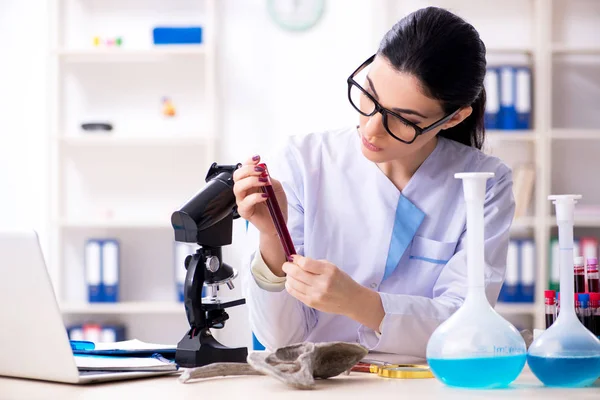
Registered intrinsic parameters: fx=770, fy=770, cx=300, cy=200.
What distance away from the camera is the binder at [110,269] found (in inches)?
148

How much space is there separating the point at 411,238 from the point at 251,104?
243 centimetres

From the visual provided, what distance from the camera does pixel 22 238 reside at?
102 centimetres

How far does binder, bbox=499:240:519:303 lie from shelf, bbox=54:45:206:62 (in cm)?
175

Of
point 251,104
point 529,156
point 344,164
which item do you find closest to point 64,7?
point 251,104

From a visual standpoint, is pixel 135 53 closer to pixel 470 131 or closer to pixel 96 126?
pixel 96 126

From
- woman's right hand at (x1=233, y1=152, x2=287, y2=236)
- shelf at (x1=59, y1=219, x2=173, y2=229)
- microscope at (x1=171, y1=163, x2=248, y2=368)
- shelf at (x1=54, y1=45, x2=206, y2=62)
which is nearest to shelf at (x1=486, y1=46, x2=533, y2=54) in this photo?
shelf at (x1=54, y1=45, x2=206, y2=62)

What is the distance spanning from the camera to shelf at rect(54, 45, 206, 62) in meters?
3.75

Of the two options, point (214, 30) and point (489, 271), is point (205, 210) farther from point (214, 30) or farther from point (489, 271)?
point (214, 30)

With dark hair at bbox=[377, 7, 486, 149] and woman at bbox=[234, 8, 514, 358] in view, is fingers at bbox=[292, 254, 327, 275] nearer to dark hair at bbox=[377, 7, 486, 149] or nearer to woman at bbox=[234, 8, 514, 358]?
woman at bbox=[234, 8, 514, 358]

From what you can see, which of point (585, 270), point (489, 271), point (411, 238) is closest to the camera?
point (585, 270)

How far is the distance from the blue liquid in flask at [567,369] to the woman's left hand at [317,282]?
34cm

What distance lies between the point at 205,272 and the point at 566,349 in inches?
21.9

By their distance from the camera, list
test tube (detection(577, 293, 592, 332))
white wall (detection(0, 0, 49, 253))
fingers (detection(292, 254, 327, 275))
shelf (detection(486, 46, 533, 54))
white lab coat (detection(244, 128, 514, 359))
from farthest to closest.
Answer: white wall (detection(0, 0, 49, 253))
shelf (detection(486, 46, 533, 54))
white lab coat (detection(244, 128, 514, 359))
fingers (detection(292, 254, 327, 275))
test tube (detection(577, 293, 592, 332))

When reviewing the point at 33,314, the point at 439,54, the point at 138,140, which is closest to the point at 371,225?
the point at 439,54
